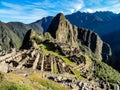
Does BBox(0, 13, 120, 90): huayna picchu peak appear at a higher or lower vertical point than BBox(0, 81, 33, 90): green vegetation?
lower

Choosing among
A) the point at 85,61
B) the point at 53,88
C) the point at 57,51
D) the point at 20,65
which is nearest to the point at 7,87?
the point at 53,88

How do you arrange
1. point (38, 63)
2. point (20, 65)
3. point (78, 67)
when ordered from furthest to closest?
point (78, 67) → point (38, 63) → point (20, 65)

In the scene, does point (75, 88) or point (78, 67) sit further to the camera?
point (78, 67)

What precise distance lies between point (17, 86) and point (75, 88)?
94.3ft

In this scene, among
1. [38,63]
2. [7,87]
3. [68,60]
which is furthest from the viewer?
[68,60]

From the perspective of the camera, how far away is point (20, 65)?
107m

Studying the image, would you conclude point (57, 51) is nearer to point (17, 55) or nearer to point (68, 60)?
point (68, 60)

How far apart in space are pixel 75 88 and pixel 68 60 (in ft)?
318

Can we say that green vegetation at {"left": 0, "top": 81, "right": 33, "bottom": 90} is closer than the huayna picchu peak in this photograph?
Yes

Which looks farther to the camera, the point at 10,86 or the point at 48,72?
the point at 48,72

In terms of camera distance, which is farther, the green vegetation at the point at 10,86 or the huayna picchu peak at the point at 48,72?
the huayna picchu peak at the point at 48,72

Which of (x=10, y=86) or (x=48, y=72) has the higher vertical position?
(x=10, y=86)

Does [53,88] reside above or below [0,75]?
below

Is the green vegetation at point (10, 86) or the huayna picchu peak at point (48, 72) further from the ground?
the green vegetation at point (10, 86)
